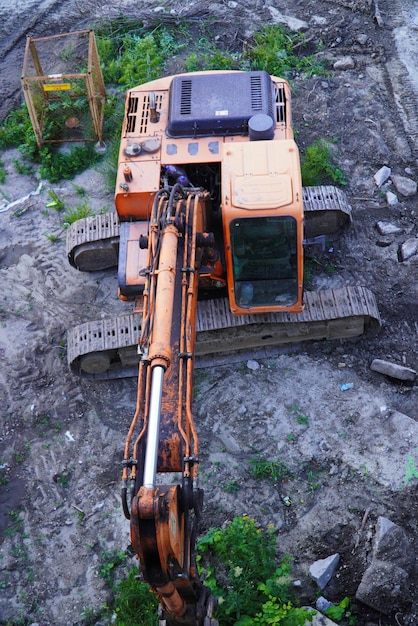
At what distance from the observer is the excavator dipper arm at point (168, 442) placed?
14.9 feet

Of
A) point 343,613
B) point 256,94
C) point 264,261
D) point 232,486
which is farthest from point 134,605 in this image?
point 256,94

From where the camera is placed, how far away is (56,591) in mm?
6871

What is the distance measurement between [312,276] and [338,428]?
2.22 meters

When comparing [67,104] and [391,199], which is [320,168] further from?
[67,104]

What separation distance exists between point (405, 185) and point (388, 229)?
0.94 meters

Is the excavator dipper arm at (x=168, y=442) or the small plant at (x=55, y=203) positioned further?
the small plant at (x=55, y=203)

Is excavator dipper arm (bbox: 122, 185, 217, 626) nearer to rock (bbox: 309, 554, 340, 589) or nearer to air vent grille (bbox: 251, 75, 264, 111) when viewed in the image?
rock (bbox: 309, 554, 340, 589)

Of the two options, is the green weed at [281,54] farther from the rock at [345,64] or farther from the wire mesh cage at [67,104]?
the wire mesh cage at [67,104]

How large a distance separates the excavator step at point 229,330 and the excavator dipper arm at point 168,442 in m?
2.18

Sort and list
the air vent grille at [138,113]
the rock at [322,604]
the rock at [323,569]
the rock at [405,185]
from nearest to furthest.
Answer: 1. the rock at [322,604]
2. the rock at [323,569]
3. the air vent grille at [138,113]
4. the rock at [405,185]

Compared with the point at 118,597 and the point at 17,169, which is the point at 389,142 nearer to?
the point at 17,169

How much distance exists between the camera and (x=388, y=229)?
9.66m

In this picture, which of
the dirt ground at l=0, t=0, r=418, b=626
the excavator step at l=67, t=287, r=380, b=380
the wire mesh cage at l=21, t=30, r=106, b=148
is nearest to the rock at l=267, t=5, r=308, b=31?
the dirt ground at l=0, t=0, r=418, b=626

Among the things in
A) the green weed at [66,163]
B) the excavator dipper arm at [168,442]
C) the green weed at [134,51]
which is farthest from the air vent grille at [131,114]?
the green weed at [134,51]
